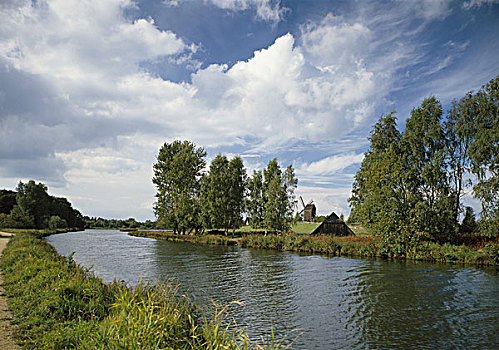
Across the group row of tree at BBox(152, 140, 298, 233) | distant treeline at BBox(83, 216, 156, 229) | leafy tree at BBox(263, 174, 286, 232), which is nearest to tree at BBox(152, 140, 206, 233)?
row of tree at BBox(152, 140, 298, 233)

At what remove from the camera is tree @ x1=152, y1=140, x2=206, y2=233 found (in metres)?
49.2

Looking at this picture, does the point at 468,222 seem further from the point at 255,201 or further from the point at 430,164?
the point at 255,201

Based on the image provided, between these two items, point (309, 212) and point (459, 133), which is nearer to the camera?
point (459, 133)

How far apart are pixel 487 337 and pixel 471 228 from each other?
1166 inches

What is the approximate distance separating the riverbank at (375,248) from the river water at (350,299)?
8.26ft

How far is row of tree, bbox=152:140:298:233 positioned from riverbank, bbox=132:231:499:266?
17.7ft

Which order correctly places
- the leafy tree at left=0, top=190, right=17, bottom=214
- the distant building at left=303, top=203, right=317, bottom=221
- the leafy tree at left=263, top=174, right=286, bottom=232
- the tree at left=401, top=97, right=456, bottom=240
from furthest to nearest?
the distant building at left=303, top=203, right=317, bottom=221 → the leafy tree at left=0, top=190, right=17, bottom=214 → the leafy tree at left=263, top=174, right=286, bottom=232 → the tree at left=401, top=97, right=456, bottom=240

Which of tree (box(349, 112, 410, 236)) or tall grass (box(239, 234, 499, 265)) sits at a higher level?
tree (box(349, 112, 410, 236))

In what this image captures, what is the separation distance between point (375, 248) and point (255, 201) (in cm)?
2289

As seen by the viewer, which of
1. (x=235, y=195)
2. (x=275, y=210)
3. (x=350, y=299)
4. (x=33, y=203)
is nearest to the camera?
(x=350, y=299)

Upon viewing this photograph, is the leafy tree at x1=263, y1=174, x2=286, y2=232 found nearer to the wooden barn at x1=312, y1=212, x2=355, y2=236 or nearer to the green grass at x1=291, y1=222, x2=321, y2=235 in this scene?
the wooden barn at x1=312, y1=212, x2=355, y2=236

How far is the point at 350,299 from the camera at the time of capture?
1322 centimetres

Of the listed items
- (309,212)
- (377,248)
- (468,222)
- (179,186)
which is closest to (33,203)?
(179,186)

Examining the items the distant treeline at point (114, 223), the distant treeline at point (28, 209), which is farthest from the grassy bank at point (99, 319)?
the distant treeline at point (114, 223)
